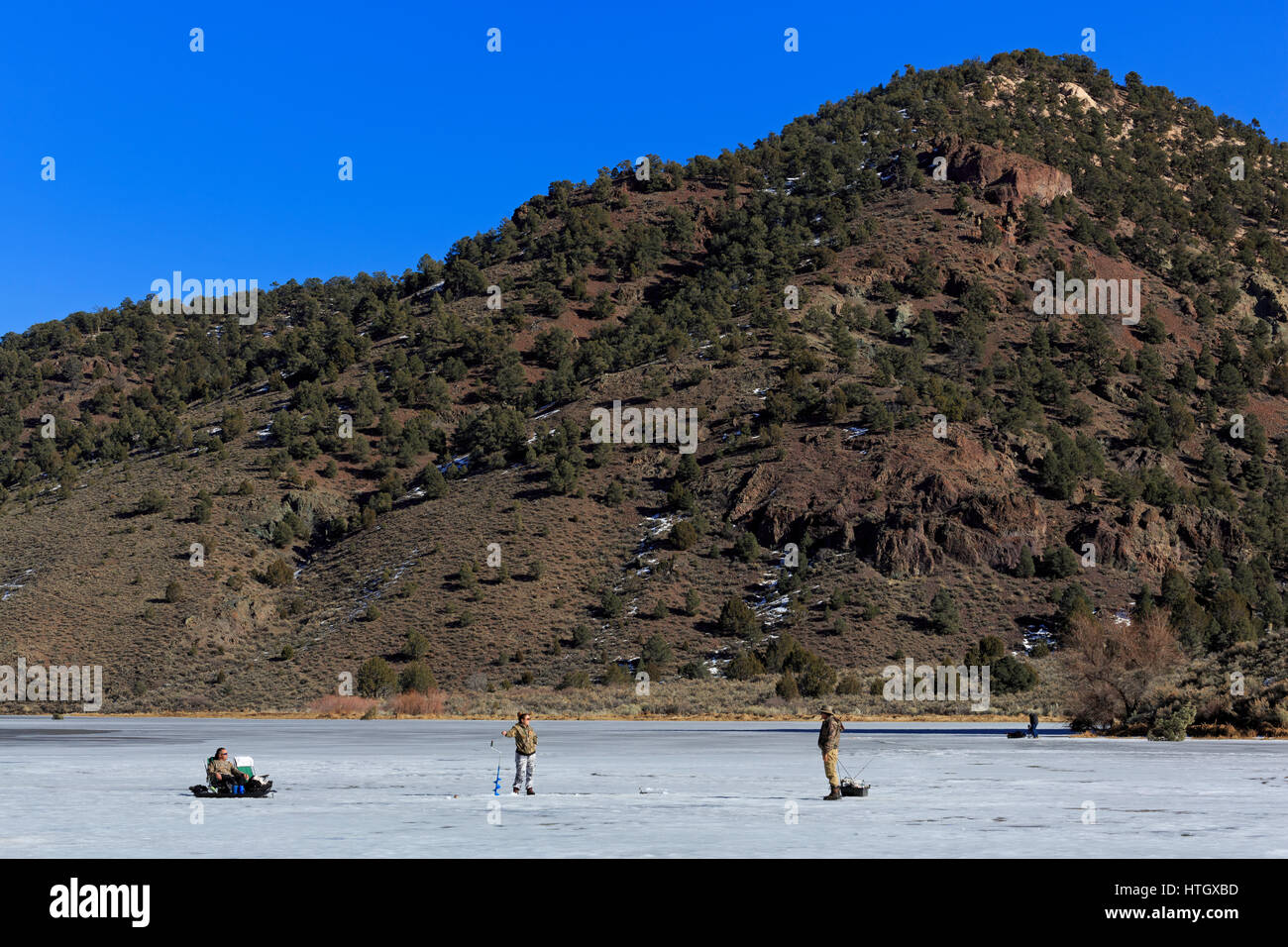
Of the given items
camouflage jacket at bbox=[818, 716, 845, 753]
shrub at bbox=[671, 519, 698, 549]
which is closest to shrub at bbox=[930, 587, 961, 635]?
shrub at bbox=[671, 519, 698, 549]

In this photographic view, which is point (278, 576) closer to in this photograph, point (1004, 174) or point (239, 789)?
point (239, 789)

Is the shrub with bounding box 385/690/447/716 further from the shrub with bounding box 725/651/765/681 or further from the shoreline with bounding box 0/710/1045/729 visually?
the shrub with bounding box 725/651/765/681

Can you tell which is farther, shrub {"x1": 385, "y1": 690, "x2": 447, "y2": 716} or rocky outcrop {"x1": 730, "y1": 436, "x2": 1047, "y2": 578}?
rocky outcrop {"x1": 730, "y1": 436, "x2": 1047, "y2": 578}

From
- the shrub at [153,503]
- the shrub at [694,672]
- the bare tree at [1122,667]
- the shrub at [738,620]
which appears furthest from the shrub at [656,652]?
the shrub at [153,503]

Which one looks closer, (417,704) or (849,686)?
(417,704)

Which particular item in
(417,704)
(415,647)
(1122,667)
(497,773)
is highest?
(1122,667)

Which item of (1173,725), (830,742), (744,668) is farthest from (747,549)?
(830,742)
